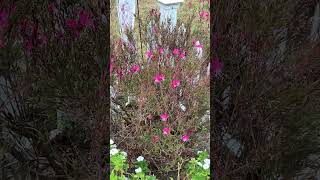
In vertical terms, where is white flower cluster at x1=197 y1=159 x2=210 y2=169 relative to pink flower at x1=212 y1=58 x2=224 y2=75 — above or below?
below

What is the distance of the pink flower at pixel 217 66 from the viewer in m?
1.37

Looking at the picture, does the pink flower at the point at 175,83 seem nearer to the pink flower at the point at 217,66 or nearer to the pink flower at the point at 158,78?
the pink flower at the point at 158,78

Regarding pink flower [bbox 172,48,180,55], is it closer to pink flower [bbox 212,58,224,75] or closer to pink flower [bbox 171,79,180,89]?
pink flower [bbox 171,79,180,89]

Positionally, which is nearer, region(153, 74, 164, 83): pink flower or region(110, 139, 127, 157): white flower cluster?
region(110, 139, 127, 157): white flower cluster

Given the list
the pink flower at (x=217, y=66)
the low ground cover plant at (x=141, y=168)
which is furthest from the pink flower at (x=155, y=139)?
the pink flower at (x=217, y=66)

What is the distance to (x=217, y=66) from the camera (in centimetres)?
137

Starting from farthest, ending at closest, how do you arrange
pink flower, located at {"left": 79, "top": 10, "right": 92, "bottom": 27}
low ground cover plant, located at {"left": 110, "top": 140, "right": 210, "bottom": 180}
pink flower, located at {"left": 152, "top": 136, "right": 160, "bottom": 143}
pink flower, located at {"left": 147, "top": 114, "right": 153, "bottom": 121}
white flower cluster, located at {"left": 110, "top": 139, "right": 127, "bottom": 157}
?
pink flower, located at {"left": 147, "top": 114, "right": 153, "bottom": 121} < pink flower, located at {"left": 152, "top": 136, "right": 160, "bottom": 143} < white flower cluster, located at {"left": 110, "top": 139, "right": 127, "bottom": 157} < low ground cover plant, located at {"left": 110, "top": 140, "right": 210, "bottom": 180} < pink flower, located at {"left": 79, "top": 10, "right": 92, "bottom": 27}

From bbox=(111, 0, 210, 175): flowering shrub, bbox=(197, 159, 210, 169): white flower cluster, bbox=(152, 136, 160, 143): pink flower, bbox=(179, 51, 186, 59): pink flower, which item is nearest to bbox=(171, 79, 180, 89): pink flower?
bbox=(111, 0, 210, 175): flowering shrub

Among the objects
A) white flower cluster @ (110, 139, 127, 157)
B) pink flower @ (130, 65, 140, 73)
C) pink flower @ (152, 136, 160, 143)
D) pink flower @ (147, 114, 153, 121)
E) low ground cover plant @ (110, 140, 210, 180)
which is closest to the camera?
low ground cover plant @ (110, 140, 210, 180)

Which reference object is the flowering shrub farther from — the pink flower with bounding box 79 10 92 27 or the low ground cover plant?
the pink flower with bounding box 79 10 92 27

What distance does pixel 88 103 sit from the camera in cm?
137

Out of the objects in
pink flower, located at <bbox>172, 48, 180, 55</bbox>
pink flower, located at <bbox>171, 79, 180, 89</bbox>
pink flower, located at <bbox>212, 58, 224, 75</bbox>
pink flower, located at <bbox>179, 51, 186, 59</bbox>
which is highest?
pink flower, located at <bbox>212, 58, 224, 75</bbox>

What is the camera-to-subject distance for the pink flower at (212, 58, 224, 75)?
53.8 inches

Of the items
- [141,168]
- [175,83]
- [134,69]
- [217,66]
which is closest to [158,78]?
[175,83]
